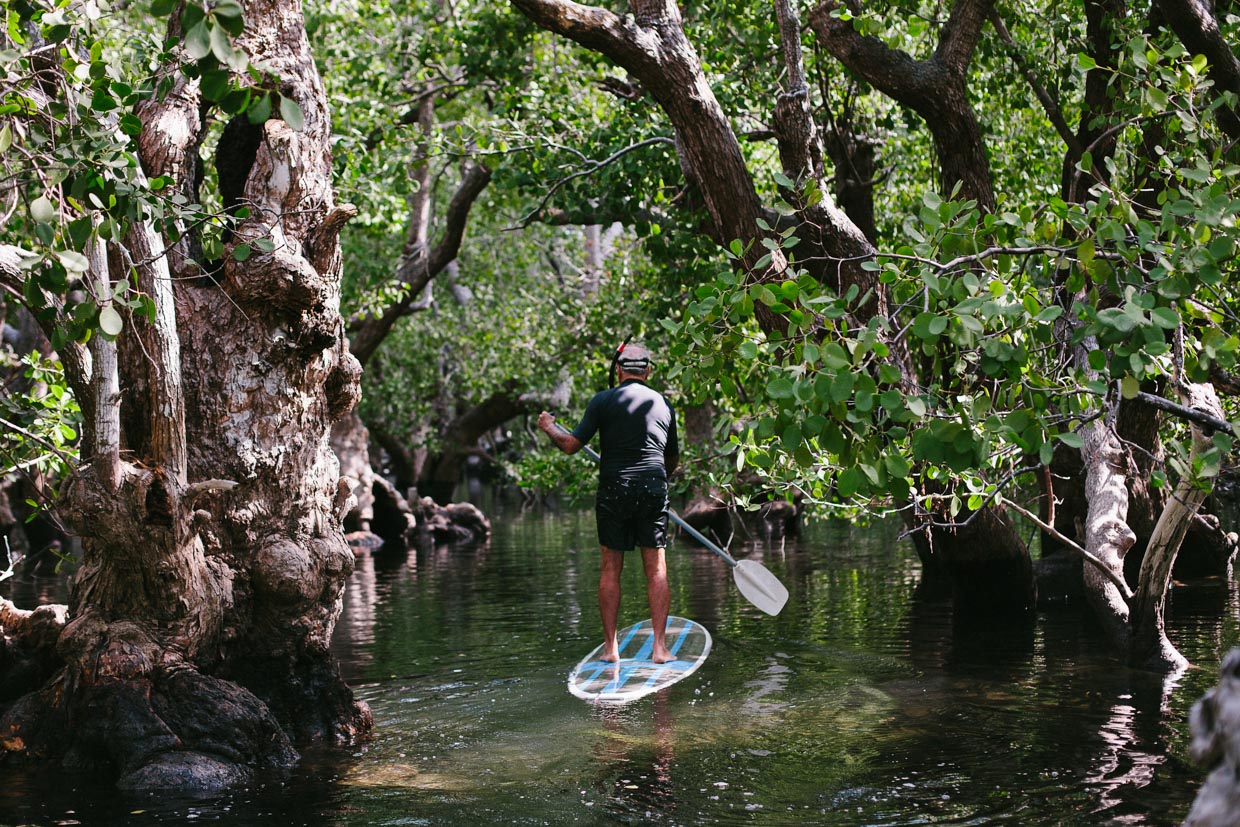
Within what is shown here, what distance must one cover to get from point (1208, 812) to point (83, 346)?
5434 mm

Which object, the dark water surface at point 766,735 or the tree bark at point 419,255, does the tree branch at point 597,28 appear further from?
the tree bark at point 419,255

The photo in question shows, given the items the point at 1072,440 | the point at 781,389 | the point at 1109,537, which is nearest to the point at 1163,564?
the point at 1109,537

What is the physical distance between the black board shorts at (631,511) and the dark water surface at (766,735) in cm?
99

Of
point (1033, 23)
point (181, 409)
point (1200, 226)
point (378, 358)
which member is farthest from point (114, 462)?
point (378, 358)

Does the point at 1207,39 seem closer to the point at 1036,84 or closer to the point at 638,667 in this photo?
the point at 1036,84

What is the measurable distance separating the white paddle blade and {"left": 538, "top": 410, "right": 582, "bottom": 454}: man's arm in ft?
6.92

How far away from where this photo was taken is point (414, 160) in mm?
15492

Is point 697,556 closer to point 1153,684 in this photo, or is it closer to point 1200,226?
point 1153,684

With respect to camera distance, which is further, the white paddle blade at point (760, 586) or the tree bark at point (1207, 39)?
the white paddle blade at point (760, 586)

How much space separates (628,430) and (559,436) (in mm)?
455

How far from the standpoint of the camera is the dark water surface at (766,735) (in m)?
5.34

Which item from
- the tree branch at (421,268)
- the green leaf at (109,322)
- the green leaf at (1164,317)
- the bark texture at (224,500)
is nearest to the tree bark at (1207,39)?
the green leaf at (1164,317)

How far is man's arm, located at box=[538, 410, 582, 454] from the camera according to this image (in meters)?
7.91

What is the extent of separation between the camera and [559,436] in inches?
320
